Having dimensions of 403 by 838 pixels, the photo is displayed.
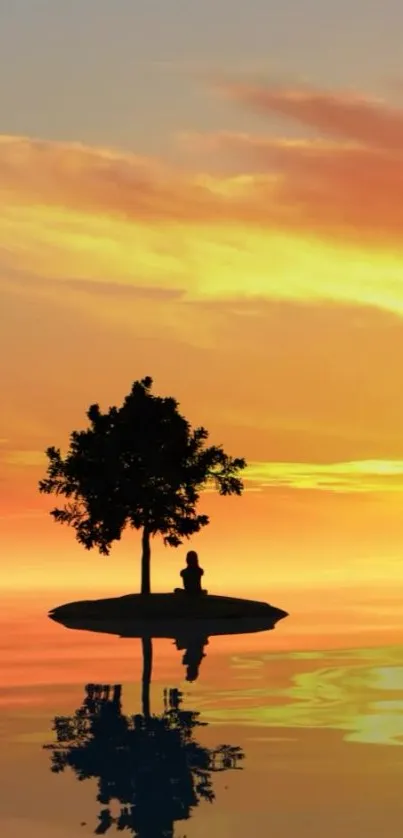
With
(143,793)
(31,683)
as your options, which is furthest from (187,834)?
(31,683)

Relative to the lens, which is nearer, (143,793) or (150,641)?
(143,793)

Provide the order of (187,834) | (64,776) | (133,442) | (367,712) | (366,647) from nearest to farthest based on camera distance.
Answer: (187,834)
(64,776)
(367,712)
(366,647)
(133,442)

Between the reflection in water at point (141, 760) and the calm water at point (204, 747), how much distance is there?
3 cm

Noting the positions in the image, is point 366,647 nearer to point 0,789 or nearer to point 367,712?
point 367,712

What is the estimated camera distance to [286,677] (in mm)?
37656

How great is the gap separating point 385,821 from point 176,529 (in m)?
53.4

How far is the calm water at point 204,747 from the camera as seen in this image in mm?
19344

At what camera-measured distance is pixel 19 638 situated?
181 feet

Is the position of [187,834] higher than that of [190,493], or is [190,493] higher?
[190,493]

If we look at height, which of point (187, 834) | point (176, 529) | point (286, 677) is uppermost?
point (176, 529)

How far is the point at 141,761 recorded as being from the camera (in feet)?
76.5

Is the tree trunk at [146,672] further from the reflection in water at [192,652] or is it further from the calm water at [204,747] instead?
the reflection in water at [192,652]

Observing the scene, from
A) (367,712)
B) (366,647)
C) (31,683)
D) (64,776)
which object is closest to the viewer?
(64,776)

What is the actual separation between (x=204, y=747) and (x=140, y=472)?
4682cm
